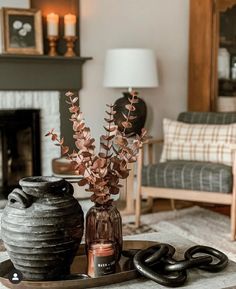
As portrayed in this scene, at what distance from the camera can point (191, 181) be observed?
3086mm

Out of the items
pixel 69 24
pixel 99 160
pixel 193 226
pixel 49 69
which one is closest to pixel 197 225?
pixel 193 226

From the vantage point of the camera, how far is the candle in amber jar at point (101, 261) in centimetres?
145

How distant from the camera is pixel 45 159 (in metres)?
3.85

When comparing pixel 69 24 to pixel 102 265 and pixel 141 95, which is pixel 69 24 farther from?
pixel 102 265

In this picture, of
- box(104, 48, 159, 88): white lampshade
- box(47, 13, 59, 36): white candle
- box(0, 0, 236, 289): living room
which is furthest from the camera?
box(47, 13, 59, 36): white candle

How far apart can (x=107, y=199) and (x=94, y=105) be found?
2.49 m

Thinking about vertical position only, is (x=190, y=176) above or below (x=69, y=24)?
below

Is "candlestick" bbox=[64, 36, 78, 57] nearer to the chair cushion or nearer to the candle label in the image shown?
the chair cushion

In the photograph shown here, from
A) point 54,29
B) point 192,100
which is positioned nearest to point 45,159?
point 54,29

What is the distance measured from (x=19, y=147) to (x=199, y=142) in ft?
4.73

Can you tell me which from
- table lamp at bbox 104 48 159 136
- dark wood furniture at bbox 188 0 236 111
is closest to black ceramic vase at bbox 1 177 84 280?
table lamp at bbox 104 48 159 136

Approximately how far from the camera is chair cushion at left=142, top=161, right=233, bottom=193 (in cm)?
298

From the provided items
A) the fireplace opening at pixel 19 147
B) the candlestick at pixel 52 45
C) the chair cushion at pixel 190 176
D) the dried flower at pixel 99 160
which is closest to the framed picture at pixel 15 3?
the candlestick at pixel 52 45

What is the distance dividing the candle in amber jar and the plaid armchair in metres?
1.63
